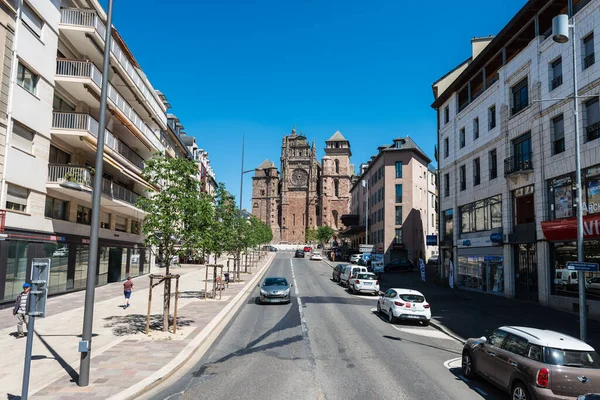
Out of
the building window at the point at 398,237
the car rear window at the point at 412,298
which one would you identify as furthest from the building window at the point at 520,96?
the building window at the point at 398,237

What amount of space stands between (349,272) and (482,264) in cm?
924

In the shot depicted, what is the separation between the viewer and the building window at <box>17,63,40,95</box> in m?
19.2

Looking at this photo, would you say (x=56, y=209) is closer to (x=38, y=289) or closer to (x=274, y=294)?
(x=274, y=294)

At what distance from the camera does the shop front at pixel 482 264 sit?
2811cm

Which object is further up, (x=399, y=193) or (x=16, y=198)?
(x=399, y=193)

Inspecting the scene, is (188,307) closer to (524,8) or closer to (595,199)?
(595,199)

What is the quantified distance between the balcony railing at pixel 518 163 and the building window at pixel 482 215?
2.30 meters

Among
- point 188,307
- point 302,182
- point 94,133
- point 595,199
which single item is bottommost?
point 188,307

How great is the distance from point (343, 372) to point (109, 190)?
20.2m

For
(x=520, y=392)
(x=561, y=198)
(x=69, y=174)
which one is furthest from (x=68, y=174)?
(x=561, y=198)

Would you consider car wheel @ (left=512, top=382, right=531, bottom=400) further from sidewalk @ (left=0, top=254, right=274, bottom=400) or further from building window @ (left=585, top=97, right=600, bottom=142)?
building window @ (left=585, top=97, right=600, bottom=142)

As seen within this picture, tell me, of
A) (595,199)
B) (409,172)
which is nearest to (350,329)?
(595,199)

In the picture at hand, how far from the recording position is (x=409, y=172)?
59719 mm

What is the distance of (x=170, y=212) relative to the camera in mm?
14422
